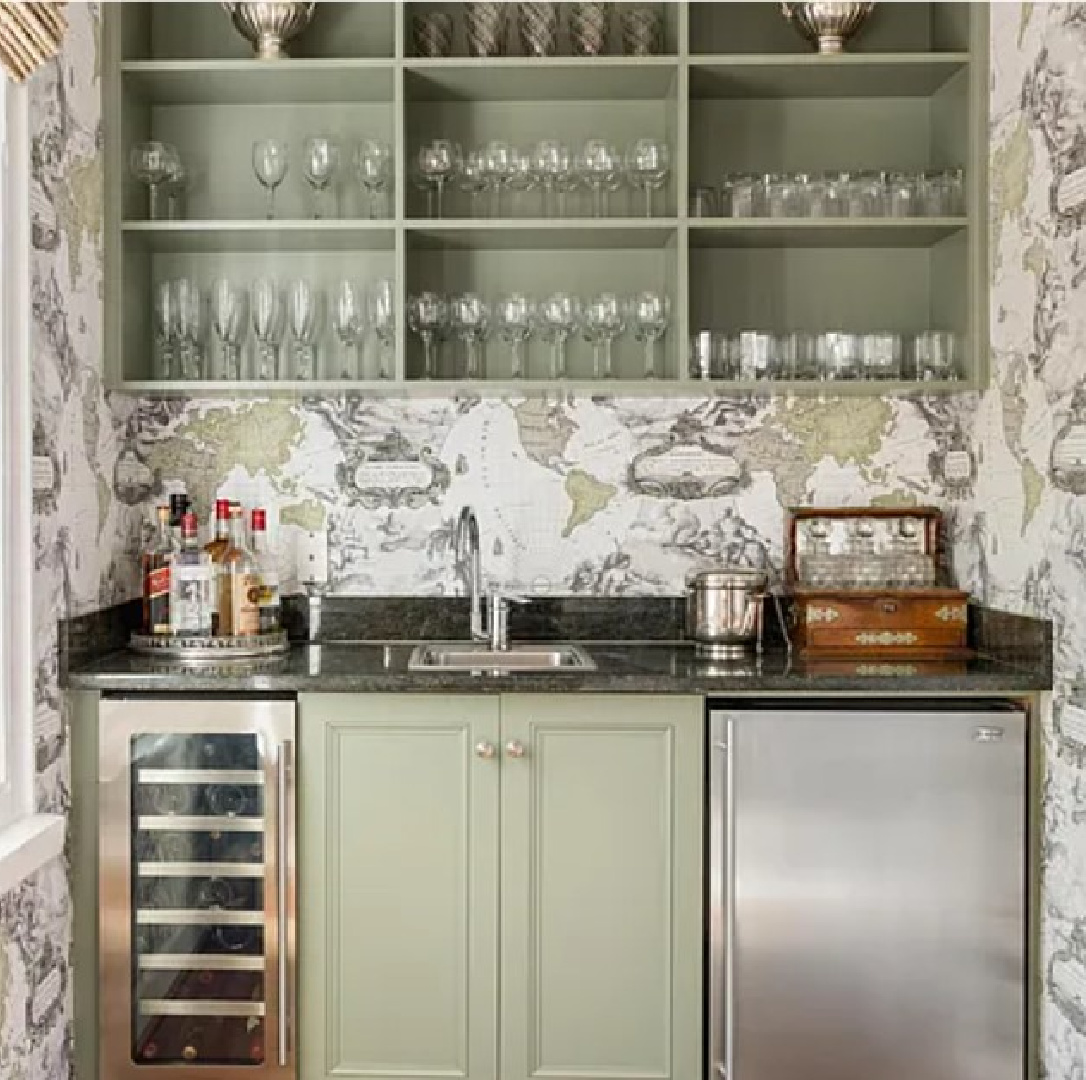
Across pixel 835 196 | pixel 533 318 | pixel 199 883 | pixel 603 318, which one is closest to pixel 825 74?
pixel 835 196

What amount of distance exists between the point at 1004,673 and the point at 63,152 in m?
2.09

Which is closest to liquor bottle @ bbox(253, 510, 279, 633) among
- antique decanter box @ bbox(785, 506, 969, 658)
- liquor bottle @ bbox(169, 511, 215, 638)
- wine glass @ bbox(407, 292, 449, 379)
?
liquor bottle @ bbox(169, 511, 215, 638)

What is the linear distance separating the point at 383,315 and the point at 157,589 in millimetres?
784

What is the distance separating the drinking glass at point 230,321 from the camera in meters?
2.97

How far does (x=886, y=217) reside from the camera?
2885 mm

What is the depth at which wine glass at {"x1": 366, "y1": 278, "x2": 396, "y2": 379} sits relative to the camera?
2.92 m

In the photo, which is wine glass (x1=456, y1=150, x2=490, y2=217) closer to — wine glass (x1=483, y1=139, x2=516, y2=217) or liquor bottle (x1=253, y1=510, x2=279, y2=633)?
wine glass (x1=483, y1=139, x2=516, y2=217)

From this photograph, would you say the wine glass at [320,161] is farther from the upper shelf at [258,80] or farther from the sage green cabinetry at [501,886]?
the sage green cabinetry at [501,886]

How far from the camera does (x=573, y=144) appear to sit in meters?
3.08

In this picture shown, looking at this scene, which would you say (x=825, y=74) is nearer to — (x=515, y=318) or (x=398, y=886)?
(x=515, y=318)

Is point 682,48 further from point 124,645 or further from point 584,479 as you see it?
point 124,645

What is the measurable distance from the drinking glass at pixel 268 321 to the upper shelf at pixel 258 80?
0.44 m

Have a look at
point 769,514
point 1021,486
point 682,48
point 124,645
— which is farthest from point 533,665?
point 682,48

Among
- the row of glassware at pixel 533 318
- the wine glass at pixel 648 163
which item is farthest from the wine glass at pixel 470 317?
the wine glass at pixel 648 163
